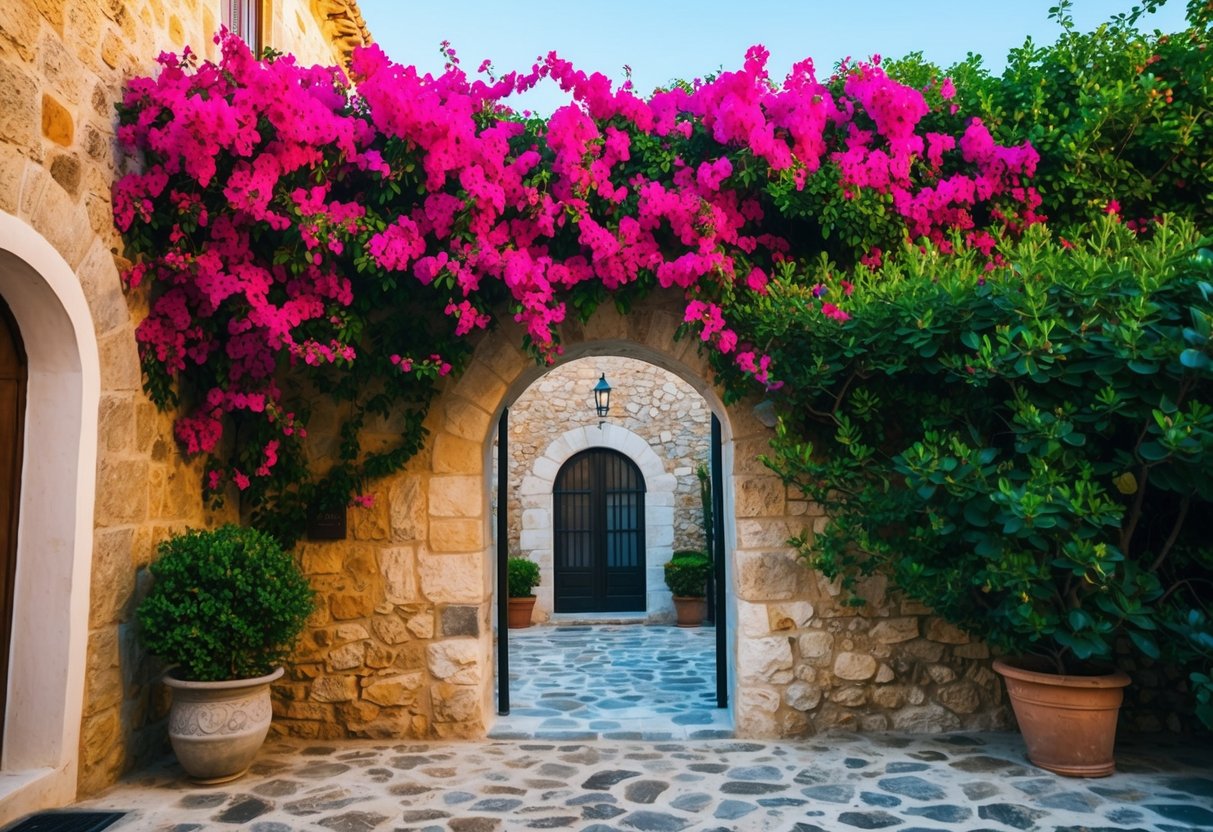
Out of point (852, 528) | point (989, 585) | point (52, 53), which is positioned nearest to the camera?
point (52, 53)

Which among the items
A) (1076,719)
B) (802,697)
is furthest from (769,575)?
(1076,719)

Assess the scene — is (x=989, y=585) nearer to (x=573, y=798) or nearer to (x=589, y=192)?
(x=573, y=798)

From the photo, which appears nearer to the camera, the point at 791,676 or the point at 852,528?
the point at 852,528

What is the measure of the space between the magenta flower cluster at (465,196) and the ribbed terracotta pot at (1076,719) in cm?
195

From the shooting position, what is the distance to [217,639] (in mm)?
3861

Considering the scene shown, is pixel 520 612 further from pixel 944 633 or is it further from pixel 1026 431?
pixel 1026 431

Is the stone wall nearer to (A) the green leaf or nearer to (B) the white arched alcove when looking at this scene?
(B) the white arched alcove

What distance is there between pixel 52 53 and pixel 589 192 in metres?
2.40

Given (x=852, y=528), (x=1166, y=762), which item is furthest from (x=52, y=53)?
(x=1166, y=762)

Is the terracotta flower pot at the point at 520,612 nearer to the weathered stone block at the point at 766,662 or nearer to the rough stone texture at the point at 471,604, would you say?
the rough stone texture at the point at 471,604

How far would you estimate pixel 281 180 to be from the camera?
169 inches

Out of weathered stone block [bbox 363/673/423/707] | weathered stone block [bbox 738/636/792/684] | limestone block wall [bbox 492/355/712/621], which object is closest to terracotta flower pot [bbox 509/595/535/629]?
limestone block wall [bbox 492/355/712/621]

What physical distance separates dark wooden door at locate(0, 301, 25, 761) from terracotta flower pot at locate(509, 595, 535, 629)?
6.91m

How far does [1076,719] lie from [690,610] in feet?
21.5
